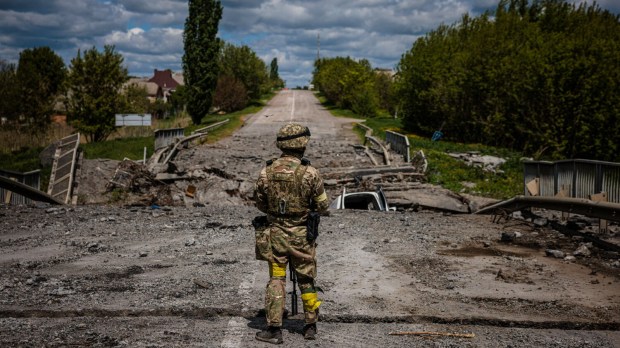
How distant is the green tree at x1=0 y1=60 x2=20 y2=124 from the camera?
45.1m

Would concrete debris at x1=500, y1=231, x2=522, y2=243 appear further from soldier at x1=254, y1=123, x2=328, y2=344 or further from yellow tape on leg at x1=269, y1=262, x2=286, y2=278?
yellow tape on leg at x1=269, y1=262, x2=286, y2=278

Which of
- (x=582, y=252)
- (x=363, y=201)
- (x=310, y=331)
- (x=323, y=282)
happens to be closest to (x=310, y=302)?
(x=310, y=331)

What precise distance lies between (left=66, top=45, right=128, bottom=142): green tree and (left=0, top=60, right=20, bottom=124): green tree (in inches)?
585

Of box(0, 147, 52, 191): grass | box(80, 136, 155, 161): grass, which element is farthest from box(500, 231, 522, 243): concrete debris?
box(80, 136, 155, 161): grass

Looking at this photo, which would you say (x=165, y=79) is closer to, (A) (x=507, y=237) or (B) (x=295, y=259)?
(A) (x=507, y=237)

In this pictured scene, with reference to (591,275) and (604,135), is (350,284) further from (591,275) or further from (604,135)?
(604,135)

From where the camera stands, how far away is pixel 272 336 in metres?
5.05

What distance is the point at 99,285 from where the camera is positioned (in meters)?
6.84

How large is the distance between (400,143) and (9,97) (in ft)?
109

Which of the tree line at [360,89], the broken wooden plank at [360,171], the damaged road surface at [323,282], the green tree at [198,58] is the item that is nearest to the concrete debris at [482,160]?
the broken wooden plank at [360,171]

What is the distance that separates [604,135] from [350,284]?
74.4 feet

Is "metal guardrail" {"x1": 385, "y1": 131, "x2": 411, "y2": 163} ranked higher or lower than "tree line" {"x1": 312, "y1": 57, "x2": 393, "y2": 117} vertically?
lower

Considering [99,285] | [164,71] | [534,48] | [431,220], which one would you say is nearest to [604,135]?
[534,48]

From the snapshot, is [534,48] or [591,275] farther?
[534,48]
